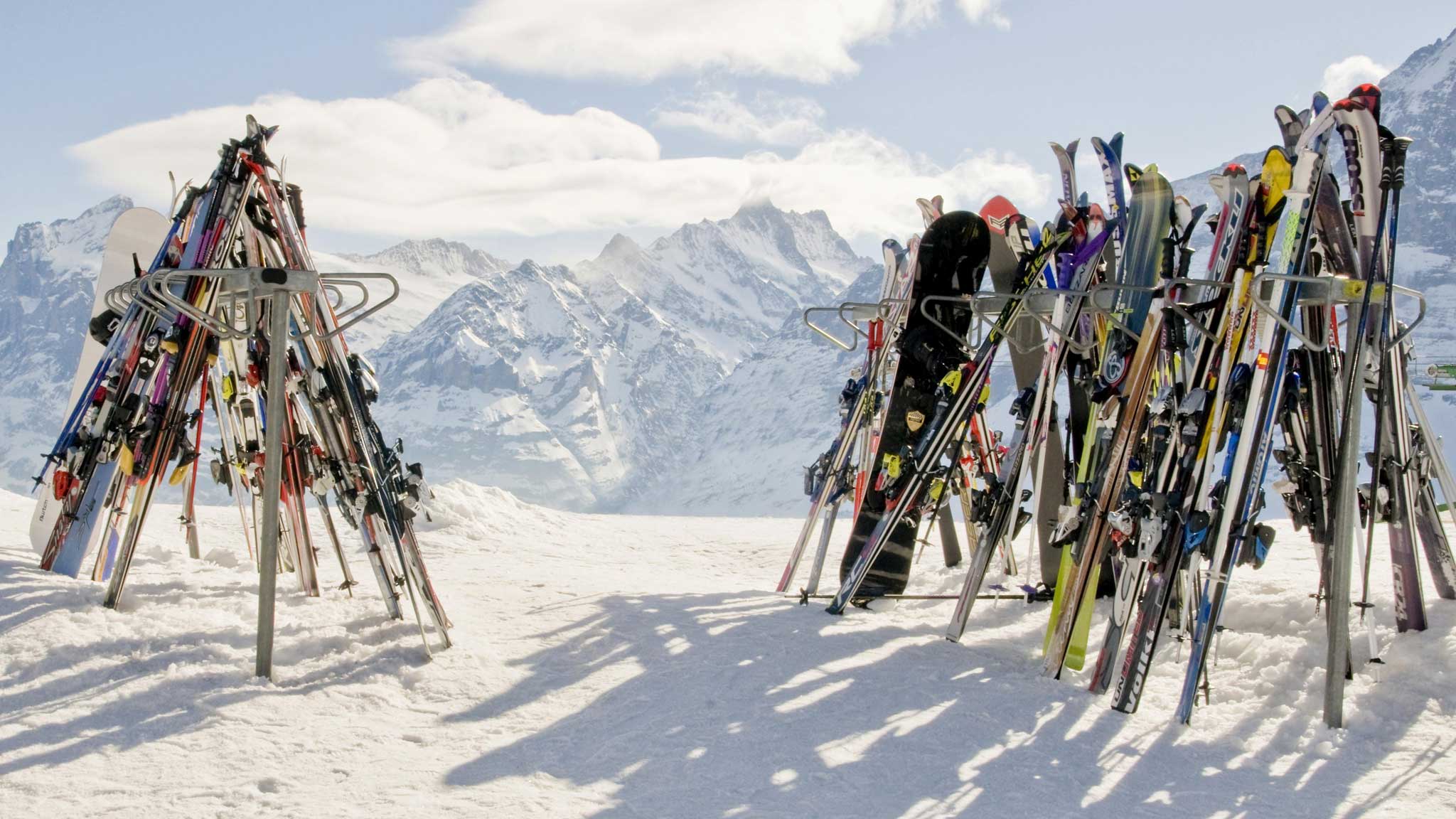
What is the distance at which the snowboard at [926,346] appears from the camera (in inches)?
361

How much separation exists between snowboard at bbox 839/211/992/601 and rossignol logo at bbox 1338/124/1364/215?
11.7 ft

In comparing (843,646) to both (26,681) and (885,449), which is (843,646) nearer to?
(885,449)

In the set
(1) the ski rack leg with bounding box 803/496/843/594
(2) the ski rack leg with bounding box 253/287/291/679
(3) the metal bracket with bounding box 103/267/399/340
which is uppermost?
(3) the metal bracket with bounding box 103/267/399/340

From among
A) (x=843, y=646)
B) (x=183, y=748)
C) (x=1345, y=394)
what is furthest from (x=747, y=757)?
(x=1345, y=394)

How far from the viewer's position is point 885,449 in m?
9.31

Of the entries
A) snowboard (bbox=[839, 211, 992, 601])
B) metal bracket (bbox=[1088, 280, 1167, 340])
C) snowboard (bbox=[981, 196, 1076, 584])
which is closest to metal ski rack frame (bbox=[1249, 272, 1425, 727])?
metal bracket (bbox=[1088, 280, 1167, 340])

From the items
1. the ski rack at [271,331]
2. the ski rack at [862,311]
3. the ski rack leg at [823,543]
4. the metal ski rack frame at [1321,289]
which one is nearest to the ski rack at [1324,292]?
the metal ski rack frame at [1321,289]

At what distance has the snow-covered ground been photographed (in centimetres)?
488

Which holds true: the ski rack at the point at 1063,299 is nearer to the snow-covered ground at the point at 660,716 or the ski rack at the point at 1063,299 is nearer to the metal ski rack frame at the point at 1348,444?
the metal ski rack frame at the point at 1348,444

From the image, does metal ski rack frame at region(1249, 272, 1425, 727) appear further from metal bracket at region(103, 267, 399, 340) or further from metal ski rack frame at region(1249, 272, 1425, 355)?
metal bracket at region(103, 267, 399, 340)

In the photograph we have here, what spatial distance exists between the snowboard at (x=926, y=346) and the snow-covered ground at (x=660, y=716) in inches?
44.2

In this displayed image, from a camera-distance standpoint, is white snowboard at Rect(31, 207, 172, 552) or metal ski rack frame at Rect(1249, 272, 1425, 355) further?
white snowboard at Rect(31, 207, 172, 552)

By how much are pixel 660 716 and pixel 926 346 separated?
4.58m

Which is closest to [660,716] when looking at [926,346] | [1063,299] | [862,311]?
[1063,299]
